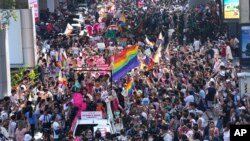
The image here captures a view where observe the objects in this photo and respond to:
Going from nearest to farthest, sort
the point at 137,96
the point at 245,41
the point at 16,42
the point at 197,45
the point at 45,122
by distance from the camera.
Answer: the point at 45,122 < the point at 137,96 < the point at 245,41 < the point at 16,42 < the point at 197,45

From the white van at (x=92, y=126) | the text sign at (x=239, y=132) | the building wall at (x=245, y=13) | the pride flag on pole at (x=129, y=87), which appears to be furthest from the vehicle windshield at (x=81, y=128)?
the text sign at (x=239, y=132)

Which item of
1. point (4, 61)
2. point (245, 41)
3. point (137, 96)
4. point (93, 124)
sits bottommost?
point (93, 124)

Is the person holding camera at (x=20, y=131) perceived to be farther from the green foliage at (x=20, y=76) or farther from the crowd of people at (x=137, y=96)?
the green foliage at (x=20, y=76)

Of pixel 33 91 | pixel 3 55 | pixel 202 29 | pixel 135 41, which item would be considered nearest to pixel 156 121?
pixel 33 91

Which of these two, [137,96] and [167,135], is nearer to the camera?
[167,135]

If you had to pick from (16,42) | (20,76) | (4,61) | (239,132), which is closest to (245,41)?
(4,61)

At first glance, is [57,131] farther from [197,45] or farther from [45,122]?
[197,45]

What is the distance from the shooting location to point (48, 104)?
65.0 ft

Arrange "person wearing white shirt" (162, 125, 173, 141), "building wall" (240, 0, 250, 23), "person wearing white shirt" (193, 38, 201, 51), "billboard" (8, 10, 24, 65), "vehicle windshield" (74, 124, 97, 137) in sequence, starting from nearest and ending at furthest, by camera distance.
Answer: "person wearing white shirt" (162, 125, 173, 141) < "vehicle windshield" (74, 124, 97, 137) < "building wall" (240, 0, 250, 23) < "billboard" (8, 10, 24, 65) < "person wearing white shirt" (193, 38, 201, 51)

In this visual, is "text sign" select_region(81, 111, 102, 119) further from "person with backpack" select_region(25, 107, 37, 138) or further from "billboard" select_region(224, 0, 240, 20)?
"billboard" select_region(224, 0, 240, 20)

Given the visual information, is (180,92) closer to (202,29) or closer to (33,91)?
(33,91)

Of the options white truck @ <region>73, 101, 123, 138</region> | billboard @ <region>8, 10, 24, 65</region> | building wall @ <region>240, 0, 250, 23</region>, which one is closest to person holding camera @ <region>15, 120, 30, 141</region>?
white truck @ <region>73, 101, 123, 138</region>

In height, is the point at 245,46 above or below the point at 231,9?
below

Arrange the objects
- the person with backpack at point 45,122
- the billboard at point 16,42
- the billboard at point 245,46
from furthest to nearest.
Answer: the billboard at point 16,42
the billboard at point 245,46
the person with backpack at point 45,122
